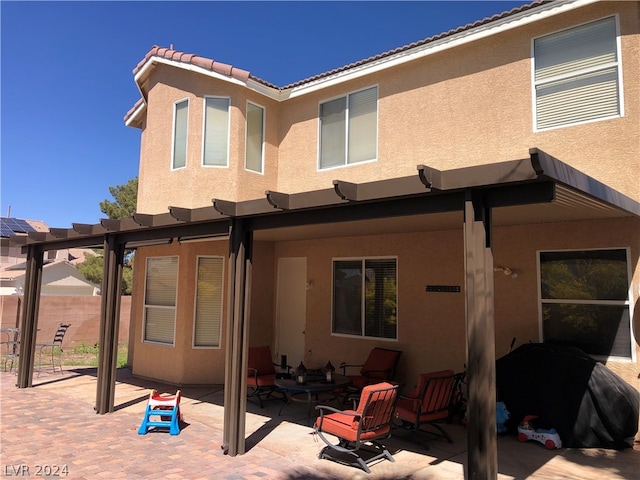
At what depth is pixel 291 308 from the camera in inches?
466

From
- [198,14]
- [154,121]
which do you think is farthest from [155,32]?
[154,121]

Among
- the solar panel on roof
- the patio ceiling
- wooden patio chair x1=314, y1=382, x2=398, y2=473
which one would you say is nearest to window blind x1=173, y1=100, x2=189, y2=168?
the patio ceiling

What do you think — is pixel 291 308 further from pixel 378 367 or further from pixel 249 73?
pixel 249 73

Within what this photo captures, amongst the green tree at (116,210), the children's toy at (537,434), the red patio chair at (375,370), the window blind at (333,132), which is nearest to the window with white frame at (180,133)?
the window blind at (333,132)

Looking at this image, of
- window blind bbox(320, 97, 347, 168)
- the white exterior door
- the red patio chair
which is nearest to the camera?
the red patio chair

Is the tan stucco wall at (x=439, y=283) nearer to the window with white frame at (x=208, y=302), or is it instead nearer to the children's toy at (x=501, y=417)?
the children's toy at (x=501, y=417)

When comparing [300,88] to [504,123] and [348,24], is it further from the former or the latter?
[504,123]

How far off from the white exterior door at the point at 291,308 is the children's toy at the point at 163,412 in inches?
174

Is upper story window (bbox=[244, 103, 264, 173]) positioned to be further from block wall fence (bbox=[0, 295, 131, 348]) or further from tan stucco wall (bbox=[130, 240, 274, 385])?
block wall fence (bbox=[0, 295, 131, 348])

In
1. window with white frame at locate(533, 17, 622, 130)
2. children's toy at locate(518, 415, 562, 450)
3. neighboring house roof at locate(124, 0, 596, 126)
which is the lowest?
children's toy at locate(518, 415, 562, 450)

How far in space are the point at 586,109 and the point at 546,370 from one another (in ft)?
13.2

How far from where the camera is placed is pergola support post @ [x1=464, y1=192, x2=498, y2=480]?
4395 millimetres

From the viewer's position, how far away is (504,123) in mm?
8070

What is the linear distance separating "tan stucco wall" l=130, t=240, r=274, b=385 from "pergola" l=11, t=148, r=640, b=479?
1893 millimetres
